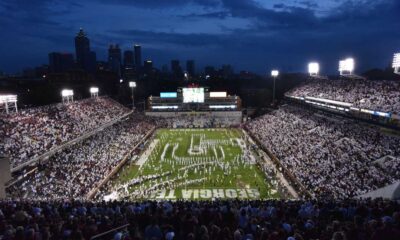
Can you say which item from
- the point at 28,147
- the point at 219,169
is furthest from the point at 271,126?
the point at 28,147

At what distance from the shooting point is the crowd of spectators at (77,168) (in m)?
24.9

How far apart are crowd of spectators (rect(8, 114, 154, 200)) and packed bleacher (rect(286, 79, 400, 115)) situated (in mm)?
29839

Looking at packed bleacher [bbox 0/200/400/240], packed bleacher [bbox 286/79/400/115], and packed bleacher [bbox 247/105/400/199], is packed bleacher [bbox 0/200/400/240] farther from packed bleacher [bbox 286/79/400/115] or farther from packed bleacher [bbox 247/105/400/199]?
packed bleacher [bbox 286/79/400/115]

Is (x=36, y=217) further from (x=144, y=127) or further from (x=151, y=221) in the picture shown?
(x=144, y=127)

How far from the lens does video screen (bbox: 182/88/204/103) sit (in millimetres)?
76438

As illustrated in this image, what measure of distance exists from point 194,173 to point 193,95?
1691 inches

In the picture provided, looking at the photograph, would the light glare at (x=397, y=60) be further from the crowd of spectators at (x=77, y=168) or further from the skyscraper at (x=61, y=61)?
the skyscraper at (x=61, y=61)

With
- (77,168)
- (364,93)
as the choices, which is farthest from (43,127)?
(364,93)

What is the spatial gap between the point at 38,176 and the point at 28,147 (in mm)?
4744

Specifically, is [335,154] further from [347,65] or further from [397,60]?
[347,65]

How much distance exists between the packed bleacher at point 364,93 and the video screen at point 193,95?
25843 mm

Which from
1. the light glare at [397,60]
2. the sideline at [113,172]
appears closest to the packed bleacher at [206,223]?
the sideline at [113,172]

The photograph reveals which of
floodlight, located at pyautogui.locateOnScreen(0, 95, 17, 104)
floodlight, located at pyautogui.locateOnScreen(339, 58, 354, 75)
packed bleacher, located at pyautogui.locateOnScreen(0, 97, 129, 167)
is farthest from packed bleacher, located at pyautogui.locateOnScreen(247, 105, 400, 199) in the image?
floodlight, located at pyautogui.locateOnScreen(0, 95, 17, 104)

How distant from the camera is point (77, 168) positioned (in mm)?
31125
